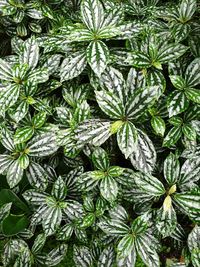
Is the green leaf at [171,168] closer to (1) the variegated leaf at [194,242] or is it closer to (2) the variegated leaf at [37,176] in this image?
(1) the variegated leaf at [194,242]

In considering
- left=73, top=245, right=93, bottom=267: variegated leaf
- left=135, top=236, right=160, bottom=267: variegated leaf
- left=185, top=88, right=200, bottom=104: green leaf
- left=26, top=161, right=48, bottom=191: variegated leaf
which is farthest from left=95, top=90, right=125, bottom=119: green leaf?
left=73, top=245, right=93, bottom=267: variegated leaf

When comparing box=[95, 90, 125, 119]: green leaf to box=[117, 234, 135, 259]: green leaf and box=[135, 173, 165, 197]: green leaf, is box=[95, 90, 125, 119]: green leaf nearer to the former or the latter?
box=[135, 173, 165, 197]: green leaf

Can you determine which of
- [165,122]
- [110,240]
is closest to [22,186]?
[110,240]

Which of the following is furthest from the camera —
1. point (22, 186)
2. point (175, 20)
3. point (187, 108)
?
point (22, 186)

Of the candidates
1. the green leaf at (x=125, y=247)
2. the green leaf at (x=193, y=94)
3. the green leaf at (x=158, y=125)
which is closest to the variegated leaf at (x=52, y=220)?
the green leaf at (x=125, y=247)

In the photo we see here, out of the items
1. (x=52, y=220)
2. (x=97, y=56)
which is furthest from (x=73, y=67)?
(x=52, y=220)

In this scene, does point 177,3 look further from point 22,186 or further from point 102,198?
point 22,186

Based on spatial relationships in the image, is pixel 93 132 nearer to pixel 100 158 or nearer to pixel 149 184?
pixel 100 158
